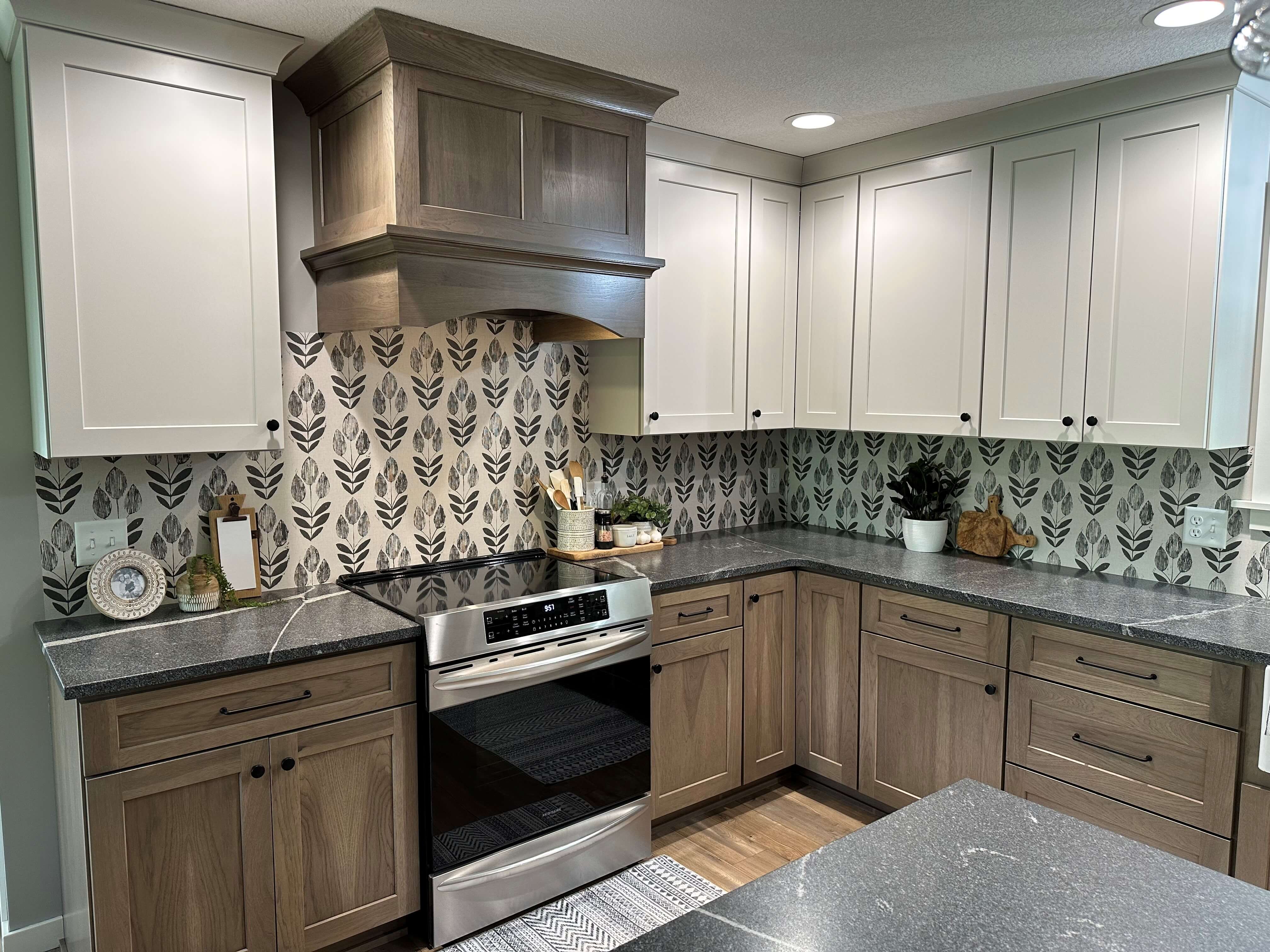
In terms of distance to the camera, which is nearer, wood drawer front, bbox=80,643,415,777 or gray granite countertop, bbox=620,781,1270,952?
gray granite countertop, bbox=620,781,1270,952

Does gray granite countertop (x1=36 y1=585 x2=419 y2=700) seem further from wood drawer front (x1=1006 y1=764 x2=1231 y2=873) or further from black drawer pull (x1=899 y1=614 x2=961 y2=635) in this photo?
wood drawer front (x1=1006 y1=764 x2=1231 y2=873)

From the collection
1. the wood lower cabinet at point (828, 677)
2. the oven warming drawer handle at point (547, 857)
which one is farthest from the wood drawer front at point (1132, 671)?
the oven warming drawer handle at point (547, 857)

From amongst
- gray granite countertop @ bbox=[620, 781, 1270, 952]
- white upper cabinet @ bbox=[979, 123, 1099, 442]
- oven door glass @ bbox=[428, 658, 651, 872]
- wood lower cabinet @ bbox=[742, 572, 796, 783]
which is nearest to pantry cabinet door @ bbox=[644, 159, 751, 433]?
wood lower cabinet @ bbox=[742, 572, 796, 783]

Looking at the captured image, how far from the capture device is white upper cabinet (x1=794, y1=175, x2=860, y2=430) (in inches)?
135

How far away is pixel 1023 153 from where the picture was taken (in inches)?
113

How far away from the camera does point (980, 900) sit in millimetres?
1104

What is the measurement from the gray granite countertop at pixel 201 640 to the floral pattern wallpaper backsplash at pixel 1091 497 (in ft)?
7.14

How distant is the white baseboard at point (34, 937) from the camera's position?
7.77ft

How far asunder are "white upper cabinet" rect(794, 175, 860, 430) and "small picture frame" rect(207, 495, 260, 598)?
2.11 meters

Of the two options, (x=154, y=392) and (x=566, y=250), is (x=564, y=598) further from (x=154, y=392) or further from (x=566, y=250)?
(x=154, y=392)

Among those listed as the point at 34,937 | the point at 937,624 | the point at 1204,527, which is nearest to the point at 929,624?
the point at 937,624

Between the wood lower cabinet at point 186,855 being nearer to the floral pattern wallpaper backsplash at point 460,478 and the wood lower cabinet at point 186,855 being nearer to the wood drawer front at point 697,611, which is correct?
the floral pattern wallpaper backsplash at point 460,478

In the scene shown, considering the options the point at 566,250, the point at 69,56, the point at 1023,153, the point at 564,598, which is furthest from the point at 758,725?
the point at 69,56

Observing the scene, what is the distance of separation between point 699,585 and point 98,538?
178 cm
